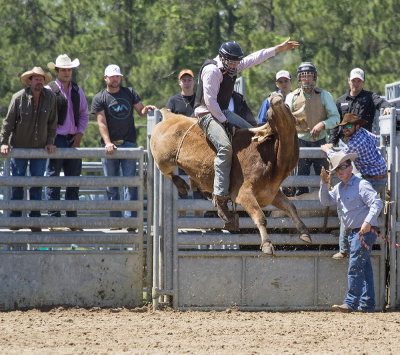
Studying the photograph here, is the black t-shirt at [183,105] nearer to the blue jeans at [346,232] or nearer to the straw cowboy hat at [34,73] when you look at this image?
the straw cowboy hat at [34,73]

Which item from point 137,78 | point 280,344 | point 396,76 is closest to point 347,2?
point 396,76

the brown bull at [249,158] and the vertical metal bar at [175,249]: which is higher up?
the brown bull at [249,158]

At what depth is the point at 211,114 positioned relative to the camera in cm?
830

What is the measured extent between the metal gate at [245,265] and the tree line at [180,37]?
1478cm

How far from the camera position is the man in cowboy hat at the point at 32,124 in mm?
9594

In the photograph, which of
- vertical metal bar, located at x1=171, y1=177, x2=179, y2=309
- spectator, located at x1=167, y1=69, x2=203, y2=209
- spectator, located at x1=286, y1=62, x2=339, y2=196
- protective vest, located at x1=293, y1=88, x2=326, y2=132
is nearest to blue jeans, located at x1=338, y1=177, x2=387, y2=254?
spectator, located at x1=286, y1=62, x2=339, y2=196

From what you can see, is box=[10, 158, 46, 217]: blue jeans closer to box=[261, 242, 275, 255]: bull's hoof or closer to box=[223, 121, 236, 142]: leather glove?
box=[223, 121, 236, 142]: leather glove

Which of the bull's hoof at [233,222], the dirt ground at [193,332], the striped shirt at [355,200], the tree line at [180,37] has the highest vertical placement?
the tree line at [180,37]

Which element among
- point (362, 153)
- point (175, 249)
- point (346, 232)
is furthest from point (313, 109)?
point (175, 249)

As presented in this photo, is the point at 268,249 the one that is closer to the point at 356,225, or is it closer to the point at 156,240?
the point at 356,225

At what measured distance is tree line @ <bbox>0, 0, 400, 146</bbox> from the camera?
24.8 meters

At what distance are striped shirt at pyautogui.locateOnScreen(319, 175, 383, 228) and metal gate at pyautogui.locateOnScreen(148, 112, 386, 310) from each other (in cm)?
42

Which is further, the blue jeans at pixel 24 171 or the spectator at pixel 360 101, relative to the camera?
the spectator at pixel 360 101

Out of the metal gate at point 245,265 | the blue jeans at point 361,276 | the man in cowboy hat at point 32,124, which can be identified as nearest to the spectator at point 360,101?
the metal gate at point 245,265
